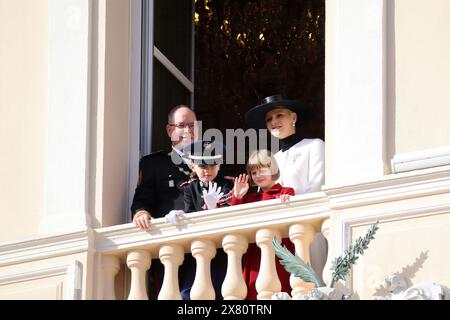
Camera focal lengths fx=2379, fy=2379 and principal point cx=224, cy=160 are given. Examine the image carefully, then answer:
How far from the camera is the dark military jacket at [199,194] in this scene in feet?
49.1

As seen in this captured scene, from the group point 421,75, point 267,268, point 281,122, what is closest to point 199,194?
point 281,122

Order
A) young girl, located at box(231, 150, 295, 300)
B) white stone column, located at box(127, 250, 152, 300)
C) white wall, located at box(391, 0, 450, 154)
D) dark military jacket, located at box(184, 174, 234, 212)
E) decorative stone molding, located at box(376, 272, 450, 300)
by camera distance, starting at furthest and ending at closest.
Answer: dark military jacket, located at box(184, 174, 234, 212) < white stone column, located at box(127, 250, 152, 300) < young girl, located at box(231, 150, 295, 300) < white wall, located at box(391, 0, 450, 154) < decorative stone molding, located at box(376, 272, 450, 300)

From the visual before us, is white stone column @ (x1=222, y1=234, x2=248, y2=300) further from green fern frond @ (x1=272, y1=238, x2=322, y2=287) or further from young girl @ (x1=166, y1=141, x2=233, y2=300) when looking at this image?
green fern frond @ (x1=272, y1=238, x2=322, y2=287)

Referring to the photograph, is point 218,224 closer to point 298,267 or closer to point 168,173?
point 168,173

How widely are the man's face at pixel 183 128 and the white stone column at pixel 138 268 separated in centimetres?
97

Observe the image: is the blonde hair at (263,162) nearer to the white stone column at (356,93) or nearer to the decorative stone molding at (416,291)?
the white stone column at (356,93)

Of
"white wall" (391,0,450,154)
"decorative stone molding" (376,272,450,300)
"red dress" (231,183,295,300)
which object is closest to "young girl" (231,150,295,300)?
"red dress" (231,183,295,300)

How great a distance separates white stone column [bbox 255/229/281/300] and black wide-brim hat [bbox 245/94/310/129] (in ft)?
3.64

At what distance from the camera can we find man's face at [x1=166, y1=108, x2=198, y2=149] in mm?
15484

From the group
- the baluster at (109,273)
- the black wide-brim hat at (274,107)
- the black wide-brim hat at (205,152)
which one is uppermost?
the black wide-brim hat at (274,107)

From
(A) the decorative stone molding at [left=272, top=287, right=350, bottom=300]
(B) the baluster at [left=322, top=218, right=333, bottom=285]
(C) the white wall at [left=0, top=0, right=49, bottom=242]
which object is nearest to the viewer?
(A) the decorative stone molding at [left=272, top=287, right=350, bottom=300]

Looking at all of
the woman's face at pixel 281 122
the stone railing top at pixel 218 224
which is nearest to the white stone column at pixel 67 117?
the stone railing top at pixel 218 224

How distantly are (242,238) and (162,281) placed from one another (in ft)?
2.25
